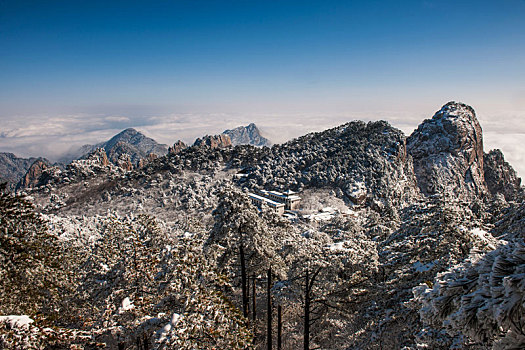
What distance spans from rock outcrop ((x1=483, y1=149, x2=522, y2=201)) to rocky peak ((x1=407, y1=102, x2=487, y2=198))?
40.3 ft

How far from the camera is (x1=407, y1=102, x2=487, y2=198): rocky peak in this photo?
106750 mm

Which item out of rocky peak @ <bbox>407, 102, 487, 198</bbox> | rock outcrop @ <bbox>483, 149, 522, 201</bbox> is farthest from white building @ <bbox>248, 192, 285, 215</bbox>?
rock outcrop @ <bbox>483, 149, 522, 201</bbox>

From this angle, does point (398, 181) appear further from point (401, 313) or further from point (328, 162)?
point (401, 313)

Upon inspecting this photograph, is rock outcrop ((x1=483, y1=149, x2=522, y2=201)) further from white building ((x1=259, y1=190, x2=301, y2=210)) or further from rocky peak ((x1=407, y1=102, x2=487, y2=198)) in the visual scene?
white building ((x1=259, y1=190, x2=301, y2=210))

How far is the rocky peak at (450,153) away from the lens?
10675 cm

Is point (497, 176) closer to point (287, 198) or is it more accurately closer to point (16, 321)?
point (287, 198)

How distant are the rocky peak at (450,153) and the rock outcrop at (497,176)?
1228cm

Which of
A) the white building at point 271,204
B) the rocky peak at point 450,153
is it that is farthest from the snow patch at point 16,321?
the rocky peak at point 450,153

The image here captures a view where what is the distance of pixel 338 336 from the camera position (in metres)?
18.2

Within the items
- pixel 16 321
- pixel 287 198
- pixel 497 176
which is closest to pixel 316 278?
pixel 16 321

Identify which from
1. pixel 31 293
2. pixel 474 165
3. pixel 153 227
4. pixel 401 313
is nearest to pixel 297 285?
pixel 401 313

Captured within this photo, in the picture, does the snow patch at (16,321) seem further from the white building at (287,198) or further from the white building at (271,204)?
the white building at (287,198)

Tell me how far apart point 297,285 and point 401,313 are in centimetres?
514

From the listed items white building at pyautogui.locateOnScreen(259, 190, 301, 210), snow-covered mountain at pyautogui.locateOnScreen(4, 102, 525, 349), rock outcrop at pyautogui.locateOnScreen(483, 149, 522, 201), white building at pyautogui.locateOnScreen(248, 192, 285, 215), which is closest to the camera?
snow-covered mountain at pyautogui.locateOnScreen(4, 102, 525, 349)
